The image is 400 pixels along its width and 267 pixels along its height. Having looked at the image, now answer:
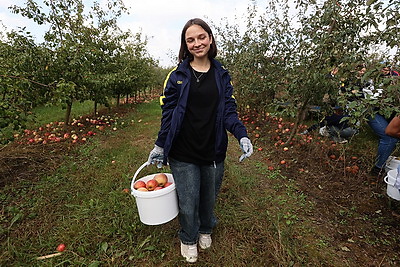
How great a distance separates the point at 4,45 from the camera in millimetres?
4215

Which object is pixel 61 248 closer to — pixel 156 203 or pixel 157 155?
pixel 156 203

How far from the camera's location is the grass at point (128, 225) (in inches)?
76.6

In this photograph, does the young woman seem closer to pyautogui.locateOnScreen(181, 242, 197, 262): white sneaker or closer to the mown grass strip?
pyautogui.locateOnScreen(181, 242, 197, 262): white sneaker

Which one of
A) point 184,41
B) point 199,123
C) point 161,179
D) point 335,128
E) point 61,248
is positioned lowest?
point 61,248

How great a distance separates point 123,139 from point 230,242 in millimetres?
3355

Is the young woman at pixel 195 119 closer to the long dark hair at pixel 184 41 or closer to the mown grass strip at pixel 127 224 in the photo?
the long dark hair at pixel 184 41

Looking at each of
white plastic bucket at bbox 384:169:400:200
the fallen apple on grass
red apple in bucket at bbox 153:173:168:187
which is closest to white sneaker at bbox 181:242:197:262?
red apple in bucket at bbox 153:173:168:187

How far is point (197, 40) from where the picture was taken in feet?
5.13

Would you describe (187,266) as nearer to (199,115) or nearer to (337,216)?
(199,115)

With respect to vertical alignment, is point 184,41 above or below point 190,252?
above

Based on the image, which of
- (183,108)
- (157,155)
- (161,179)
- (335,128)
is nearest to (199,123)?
(183,108)

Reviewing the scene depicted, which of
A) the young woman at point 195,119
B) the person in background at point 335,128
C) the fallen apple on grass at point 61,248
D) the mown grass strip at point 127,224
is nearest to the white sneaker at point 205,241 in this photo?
the mown grass strip at point 127,224

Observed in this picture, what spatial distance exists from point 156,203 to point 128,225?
26.6 inches

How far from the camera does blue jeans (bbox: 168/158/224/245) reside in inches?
67.1
